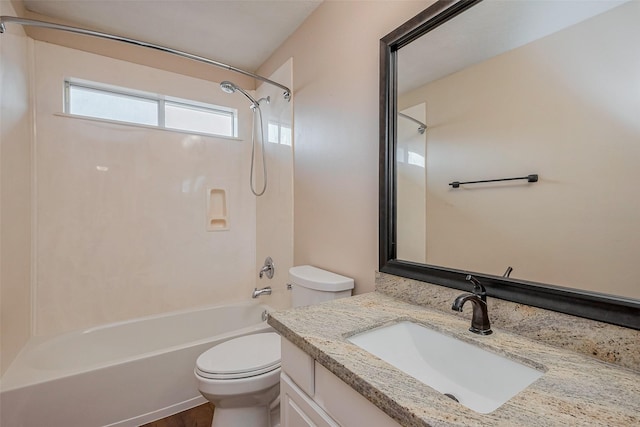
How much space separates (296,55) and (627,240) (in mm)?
1967

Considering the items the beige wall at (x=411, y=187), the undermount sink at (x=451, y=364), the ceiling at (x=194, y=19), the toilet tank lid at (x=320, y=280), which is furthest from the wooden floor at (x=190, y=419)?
the ceiling at (x=194, y=19)

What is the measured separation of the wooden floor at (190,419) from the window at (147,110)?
2.03 meters

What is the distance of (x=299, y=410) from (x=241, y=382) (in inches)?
22.6

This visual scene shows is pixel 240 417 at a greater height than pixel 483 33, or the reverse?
pixel 483 33

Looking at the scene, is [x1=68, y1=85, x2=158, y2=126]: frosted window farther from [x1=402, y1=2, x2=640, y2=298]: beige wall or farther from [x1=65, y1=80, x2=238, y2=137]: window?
[x1=402, y1=2, x2=640, y2=298]: beige wall

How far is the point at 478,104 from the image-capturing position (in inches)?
38.1

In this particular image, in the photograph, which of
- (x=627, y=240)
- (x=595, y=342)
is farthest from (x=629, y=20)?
(x=595, y=342)

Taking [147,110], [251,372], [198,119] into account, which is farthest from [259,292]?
[147,110]

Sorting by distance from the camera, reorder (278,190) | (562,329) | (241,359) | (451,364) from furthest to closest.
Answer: (278,190), (241,359), (451,364), (562,329)

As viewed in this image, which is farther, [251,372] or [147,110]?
[147,110]

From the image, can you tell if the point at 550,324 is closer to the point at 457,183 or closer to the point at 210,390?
the point at 457,183

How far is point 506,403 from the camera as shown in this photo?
53cm

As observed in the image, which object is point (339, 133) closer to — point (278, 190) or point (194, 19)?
point (278, 190)

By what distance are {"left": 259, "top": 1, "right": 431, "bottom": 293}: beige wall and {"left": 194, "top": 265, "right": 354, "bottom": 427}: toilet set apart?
0.18 metres
